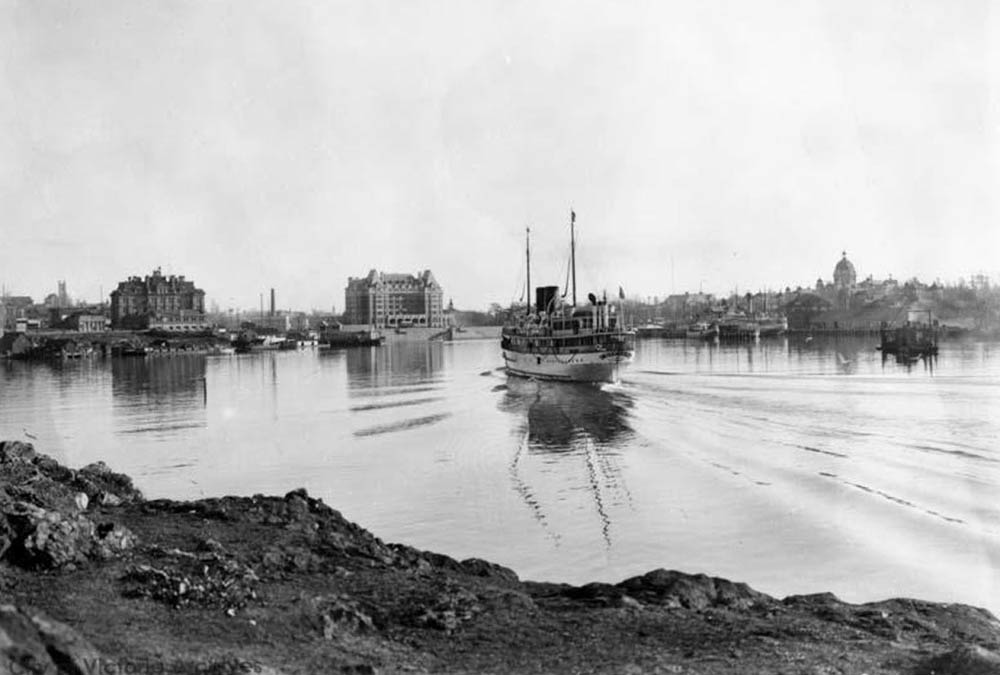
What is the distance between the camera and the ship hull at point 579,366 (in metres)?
64.5

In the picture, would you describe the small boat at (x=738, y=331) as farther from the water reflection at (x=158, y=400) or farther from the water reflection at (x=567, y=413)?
the water reflection at (x=158, y=400)

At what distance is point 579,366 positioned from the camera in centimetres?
6625

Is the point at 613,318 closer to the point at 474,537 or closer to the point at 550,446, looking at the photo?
the point at 550,446

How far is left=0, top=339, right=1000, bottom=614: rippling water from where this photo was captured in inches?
645

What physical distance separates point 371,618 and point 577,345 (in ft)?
193

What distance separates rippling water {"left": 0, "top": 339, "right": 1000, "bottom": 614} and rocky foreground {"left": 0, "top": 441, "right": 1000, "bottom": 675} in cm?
A: 347

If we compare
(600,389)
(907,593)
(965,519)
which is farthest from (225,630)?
(600,389)

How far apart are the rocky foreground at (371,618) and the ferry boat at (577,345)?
52590 millimetres

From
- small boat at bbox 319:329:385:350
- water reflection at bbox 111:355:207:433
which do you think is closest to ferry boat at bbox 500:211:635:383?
water reflection at bbox 111:355:207:433

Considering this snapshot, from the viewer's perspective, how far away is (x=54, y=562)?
955 centimetres

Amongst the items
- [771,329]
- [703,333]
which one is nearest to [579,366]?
[703,333]

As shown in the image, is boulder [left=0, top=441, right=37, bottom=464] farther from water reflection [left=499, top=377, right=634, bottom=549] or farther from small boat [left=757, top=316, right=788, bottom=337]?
small boat [left=757, top=316, right=788, bottom=337]

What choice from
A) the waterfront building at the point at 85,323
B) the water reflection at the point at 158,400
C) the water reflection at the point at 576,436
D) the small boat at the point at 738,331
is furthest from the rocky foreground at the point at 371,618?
the waterfront building at the point at 85,323

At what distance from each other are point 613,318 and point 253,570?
190 ft
